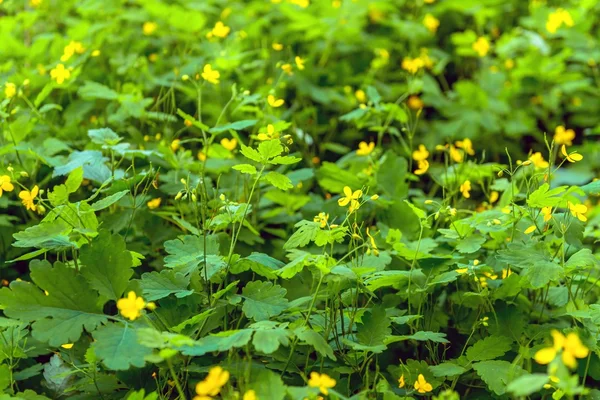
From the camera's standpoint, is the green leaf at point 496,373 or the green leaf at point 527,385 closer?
the green leaf at point 527,385

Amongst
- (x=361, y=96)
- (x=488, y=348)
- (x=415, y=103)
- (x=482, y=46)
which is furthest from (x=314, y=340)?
(x=482, y=46)

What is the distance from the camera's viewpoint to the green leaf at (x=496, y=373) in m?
1.46

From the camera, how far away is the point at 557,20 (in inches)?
126

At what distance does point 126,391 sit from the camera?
5.18 ft

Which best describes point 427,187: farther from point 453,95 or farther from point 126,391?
point 126,391

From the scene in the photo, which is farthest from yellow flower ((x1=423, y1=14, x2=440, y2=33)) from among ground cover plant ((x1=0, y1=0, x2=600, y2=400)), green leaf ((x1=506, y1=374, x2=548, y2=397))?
green leaf ((x1=506, y1=374, x2=548, y2=397))

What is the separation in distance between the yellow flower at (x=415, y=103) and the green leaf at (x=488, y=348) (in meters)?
1.70

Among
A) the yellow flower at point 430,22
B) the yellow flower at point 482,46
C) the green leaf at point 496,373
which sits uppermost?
the yellow flower at point 430,22

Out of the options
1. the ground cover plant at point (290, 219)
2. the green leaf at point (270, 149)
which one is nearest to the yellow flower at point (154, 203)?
the ground cover plant at point (290, 219)

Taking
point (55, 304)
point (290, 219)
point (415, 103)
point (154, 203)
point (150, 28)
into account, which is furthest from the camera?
point (415, 103)

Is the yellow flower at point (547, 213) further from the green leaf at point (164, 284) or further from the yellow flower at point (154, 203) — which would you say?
the yellow flower at point (154, 203)

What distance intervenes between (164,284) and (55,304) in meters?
0.22

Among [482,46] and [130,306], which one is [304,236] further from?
[482,46]

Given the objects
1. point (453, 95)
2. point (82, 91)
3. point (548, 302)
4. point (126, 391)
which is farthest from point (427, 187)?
point (126, 391)
